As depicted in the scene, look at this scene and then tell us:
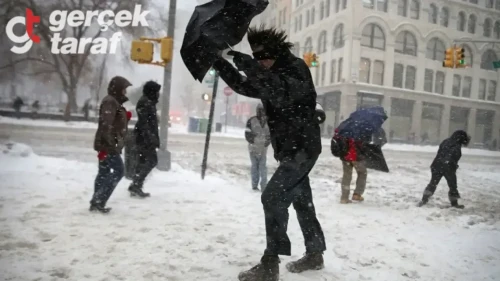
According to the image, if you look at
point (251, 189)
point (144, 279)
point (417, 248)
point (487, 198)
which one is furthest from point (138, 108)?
point (487, 198)

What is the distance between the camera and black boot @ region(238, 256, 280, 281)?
2.81 meters

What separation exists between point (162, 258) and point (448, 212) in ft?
16.4

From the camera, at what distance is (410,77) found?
70.8 ft

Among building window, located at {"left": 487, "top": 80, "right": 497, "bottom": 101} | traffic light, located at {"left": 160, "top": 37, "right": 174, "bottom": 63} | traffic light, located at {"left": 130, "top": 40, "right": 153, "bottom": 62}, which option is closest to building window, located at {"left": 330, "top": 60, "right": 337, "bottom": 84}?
building window, located at {"left": 487, "top": 80, "right": 497, "bottom": 101}

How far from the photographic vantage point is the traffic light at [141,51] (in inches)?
284

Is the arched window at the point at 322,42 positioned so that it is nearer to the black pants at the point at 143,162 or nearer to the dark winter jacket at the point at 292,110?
the black pants at the point at 143,162

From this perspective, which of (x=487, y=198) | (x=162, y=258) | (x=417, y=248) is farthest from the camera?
(x=487, y=198)

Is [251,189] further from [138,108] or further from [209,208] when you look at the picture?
[138,108]

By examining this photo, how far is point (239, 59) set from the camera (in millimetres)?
2439

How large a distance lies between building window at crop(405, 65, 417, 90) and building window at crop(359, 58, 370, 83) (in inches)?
86.4

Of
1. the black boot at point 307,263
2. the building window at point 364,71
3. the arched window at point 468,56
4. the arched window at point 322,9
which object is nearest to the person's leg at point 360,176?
the black boot at point 307,263

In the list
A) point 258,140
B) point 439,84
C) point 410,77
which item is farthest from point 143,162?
point 439,84

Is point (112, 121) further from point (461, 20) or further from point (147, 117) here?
point (461, 20)

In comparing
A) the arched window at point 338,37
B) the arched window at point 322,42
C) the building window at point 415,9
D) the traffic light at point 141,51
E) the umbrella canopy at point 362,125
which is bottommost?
the umbrella canopy at point 362,125
